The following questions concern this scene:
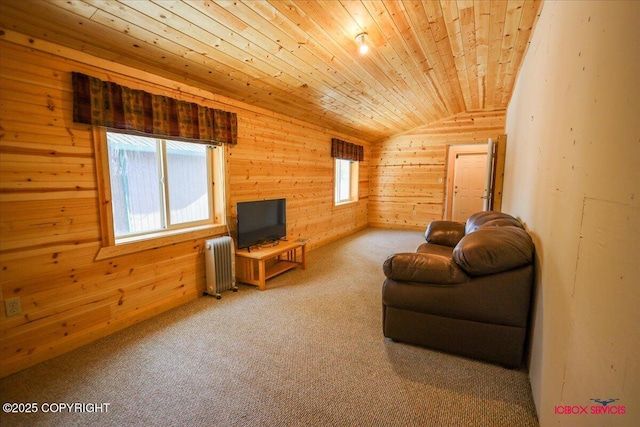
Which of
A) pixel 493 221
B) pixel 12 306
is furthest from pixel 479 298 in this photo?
pixel 12 306

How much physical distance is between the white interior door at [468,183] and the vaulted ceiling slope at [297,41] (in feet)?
8.70

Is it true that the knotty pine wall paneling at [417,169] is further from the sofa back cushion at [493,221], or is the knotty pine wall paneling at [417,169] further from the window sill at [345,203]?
the sofa back cushion at [493,221]

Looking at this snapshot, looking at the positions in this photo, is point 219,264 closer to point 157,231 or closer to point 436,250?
point 157,231

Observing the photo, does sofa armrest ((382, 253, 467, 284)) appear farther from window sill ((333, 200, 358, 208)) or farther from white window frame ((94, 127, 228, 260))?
window sill ((333, 200, 358, 208))

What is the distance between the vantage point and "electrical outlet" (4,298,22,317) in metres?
1.82

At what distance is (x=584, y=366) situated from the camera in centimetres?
94

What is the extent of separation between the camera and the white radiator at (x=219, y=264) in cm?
303

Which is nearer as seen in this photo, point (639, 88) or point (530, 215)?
point (639, 88)

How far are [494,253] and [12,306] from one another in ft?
10.3

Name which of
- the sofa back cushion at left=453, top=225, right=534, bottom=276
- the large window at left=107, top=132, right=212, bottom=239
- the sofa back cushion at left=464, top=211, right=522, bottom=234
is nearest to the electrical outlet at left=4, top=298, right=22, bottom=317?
the large window at left=107, top=132, right=212, bottom=239

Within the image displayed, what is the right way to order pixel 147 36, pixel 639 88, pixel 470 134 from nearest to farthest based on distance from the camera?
pixel 639 88 < pixel 147 36 < pixel 470 134

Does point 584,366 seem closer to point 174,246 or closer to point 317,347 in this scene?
point 317,347

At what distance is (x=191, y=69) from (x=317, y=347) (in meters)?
2.67

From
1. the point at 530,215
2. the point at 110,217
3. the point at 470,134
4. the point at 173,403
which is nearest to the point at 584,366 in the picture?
the point at 530,215
